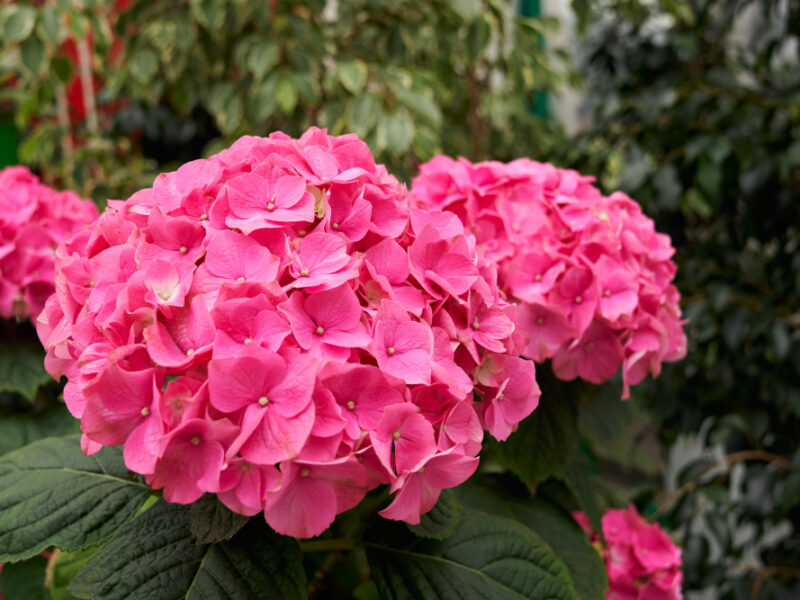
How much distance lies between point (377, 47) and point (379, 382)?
153cm

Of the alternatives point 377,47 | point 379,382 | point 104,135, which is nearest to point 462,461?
point 379,382

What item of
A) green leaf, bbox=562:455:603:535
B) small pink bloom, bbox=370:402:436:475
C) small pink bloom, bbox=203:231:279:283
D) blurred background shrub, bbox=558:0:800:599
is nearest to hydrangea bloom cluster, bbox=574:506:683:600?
green leaf, bbox=562:455:603:535

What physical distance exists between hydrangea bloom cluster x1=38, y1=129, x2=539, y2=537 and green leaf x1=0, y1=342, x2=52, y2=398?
32cm

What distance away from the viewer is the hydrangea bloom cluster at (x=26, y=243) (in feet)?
2.59

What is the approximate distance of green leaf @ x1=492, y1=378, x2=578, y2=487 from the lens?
2.27ft

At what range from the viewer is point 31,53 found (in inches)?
56.5

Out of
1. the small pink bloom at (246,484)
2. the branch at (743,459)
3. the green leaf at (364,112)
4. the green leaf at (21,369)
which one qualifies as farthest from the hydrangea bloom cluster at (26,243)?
the branch at (743,459)

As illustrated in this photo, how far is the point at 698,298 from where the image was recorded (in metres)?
1.35

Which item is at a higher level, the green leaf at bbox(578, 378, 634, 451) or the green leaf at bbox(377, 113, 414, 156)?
the green leaf at bbox(377, 113, 414, 156)

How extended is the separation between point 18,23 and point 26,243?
84cm

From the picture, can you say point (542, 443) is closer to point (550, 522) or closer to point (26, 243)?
point (550, 522)

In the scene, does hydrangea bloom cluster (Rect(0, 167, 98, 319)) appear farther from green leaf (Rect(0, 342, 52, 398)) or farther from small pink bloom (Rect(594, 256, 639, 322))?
small pink bloom (Rect(594, 256, 639, 322))

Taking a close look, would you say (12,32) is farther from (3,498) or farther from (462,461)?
(462,461)

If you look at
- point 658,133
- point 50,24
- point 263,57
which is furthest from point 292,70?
point 658,133
